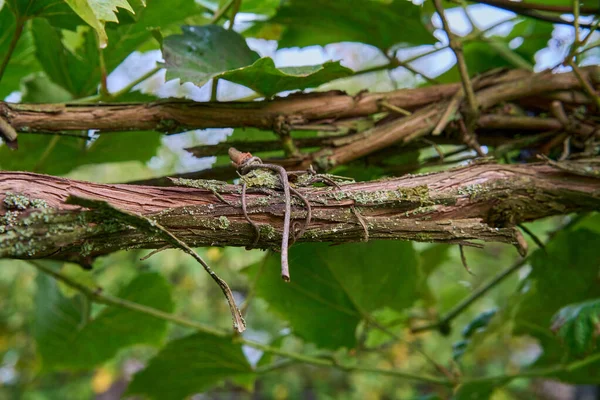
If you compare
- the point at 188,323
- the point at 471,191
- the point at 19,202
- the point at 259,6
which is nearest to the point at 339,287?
the point at 188,323

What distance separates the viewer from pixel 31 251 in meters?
0.38

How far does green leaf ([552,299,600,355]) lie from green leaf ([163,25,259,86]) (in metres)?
0.53

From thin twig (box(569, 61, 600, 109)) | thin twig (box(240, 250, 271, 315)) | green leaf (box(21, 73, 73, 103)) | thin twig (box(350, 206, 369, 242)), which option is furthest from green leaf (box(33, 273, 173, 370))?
thin twig (box(569, 61, 600, 109))

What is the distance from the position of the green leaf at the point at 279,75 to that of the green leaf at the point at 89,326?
0.47m

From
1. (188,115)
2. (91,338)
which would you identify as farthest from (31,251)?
(91,338)

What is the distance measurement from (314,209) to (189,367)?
1.88ft

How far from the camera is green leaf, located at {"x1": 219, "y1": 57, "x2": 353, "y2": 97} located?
0.55m

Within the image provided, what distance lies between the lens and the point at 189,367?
0.93 meters

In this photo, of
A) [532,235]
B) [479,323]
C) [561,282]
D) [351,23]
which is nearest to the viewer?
[532,235]

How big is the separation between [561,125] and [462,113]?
0.48ft

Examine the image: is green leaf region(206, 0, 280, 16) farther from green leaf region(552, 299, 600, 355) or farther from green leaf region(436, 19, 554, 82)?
green leaf region(552, 299, 600, 355)

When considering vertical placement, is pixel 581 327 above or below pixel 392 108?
below

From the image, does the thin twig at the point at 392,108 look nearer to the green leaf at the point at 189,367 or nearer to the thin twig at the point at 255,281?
the thin twig at the point at 255,281

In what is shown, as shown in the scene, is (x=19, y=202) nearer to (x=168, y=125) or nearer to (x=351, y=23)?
(x=168, y=125)
